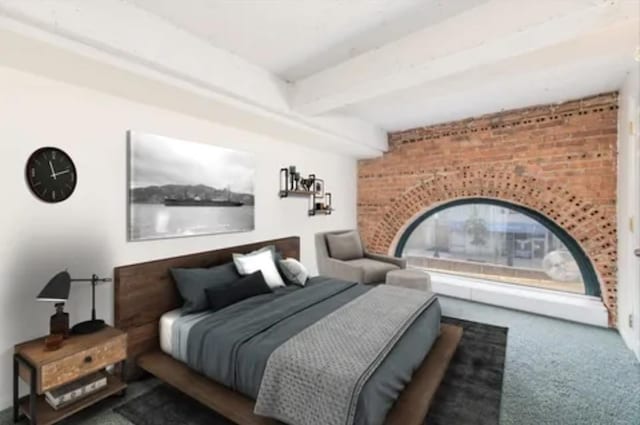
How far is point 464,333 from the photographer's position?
3.07 m

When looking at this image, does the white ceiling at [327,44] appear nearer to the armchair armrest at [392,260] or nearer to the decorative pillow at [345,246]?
the decorative pillow at [345,246]

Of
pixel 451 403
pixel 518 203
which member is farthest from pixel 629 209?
pixel 451 403

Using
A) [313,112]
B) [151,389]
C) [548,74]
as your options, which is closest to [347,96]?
[313,112]

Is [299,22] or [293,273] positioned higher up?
[299,22]

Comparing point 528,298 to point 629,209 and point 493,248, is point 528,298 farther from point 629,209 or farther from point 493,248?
point 629,209

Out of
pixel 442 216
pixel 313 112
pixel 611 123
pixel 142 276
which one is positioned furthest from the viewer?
→ pixel 442 216

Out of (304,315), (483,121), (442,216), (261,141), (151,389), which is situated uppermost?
(483,121)

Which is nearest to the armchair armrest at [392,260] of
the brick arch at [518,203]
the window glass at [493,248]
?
the brick arch at [518,203]

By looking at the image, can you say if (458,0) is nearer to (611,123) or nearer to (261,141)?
(261,141)

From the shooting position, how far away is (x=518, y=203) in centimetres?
382

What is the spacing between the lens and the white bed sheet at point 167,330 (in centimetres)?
230

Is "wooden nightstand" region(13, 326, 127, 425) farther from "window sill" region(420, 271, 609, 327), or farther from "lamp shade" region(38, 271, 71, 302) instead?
"window sill" region(420, 271, 609, 327)

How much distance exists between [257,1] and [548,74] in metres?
2.71

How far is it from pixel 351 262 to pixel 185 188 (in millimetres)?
2437
